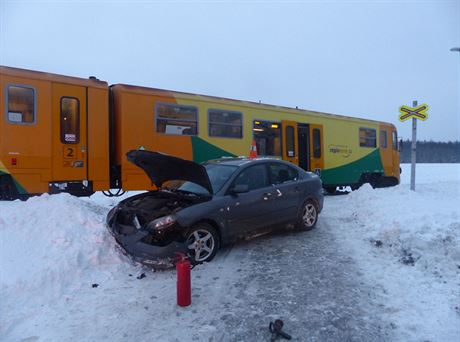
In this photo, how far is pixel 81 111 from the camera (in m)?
9.12

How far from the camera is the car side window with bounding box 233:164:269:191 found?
657 cm

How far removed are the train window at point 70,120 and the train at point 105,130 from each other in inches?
0.9

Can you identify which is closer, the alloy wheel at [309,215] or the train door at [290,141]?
the alloy wheel at [309,215]

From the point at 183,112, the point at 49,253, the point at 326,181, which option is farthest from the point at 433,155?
the point at 49,253

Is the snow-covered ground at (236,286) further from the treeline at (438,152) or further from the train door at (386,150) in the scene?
the treeline at (438,152)

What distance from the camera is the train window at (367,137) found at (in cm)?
1655

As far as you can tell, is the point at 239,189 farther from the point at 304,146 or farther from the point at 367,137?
the point at 367,137

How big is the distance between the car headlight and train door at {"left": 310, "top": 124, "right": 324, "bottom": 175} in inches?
396

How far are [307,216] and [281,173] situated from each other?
1.19m

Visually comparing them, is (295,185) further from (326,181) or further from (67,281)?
(326,181)

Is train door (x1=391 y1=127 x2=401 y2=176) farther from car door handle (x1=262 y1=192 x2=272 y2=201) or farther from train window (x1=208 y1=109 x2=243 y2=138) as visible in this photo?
car door handle (x1=262 y1=192 x2=272 y2=201)

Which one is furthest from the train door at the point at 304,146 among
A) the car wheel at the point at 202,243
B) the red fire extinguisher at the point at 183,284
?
the red fire extinguisher at the point at 183,284

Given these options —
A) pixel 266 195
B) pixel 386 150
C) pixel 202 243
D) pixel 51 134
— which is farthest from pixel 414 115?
pixel 51 134

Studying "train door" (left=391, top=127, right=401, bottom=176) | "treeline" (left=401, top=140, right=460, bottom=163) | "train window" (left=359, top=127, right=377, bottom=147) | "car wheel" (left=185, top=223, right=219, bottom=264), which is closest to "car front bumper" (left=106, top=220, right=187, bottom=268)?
"car wheel" (left=185, top=223, right=219, bottom=264)
